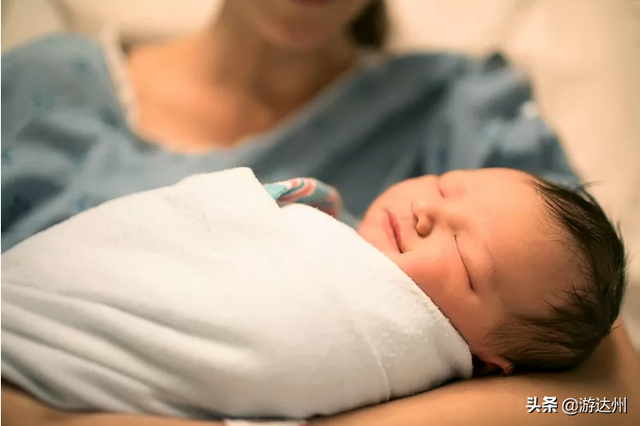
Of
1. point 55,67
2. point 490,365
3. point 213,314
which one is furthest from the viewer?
point 55,67

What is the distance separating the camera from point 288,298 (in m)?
0.55

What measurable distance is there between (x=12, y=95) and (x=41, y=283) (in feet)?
1.69

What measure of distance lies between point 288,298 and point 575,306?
31cm

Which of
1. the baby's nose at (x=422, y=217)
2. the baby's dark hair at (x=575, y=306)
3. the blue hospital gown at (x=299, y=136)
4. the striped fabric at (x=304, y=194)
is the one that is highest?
the blue hospital gown at (x=299, y=136)

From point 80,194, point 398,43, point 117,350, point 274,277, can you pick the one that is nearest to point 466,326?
point 274,277

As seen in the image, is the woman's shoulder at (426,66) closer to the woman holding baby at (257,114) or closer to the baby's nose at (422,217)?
the woman holding baby at (257,114)

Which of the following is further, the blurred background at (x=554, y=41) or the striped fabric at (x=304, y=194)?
the blurred background at (x=554, y=41)

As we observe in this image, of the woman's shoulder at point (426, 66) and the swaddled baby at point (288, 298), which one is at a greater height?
the woman's shoulder at point (426, 66)

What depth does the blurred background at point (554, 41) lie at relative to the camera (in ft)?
3.19

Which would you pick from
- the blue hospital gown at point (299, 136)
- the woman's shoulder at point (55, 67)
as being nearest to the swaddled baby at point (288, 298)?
the blue hospital gown at point (299, 136)

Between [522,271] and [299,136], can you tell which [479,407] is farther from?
[299,136]

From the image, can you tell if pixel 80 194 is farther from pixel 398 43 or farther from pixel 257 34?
pixel 398 43

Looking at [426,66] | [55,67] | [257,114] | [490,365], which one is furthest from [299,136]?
[490,365]

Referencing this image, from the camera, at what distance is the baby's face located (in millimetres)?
612
